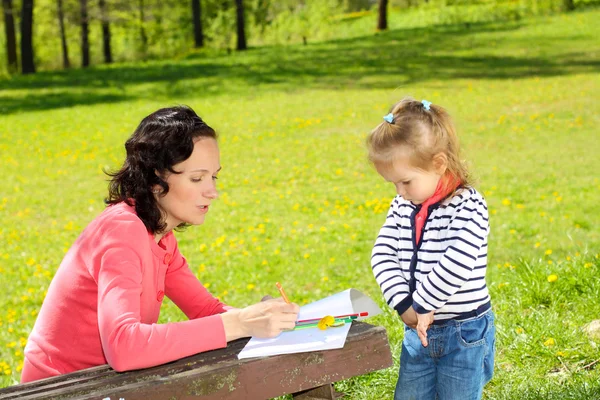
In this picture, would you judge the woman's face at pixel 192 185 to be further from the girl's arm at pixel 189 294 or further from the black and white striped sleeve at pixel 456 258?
the black and white striped sleeve at pixel 456 258

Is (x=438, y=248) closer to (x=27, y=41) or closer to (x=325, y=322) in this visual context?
(x=325, y=322)

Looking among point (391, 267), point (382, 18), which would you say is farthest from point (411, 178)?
point (382, 18)

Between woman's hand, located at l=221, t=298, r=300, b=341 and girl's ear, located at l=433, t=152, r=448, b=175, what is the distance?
80cm

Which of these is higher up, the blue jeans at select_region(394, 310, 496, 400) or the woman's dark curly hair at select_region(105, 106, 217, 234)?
the woman's dark curly hair at select_region(105, 106, 217, 234)

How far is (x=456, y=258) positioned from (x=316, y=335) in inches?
25.3

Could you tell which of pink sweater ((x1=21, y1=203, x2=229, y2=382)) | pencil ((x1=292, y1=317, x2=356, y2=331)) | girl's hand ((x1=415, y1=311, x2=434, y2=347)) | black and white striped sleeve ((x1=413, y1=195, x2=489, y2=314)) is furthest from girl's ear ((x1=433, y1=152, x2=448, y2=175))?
pink sweater ((x1=21, y1=203, x2=229, y2=382))

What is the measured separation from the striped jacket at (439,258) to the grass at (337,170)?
0.65 m

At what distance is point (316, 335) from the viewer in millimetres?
2395

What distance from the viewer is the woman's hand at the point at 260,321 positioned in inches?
95.7

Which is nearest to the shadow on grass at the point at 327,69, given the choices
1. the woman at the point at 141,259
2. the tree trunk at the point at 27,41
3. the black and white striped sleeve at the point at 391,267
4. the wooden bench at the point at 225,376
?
the tree trunk at the point at 27,41

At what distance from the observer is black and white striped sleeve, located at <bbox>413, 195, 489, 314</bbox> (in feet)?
9.03

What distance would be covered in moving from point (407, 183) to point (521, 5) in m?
30.4

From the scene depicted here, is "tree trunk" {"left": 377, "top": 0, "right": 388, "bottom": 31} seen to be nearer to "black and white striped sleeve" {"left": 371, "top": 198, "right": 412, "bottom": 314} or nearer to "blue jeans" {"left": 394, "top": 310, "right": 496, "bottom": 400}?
→ "black and white striped sleeve" {"left": 371, "top": 198, "right": 412, "bottom": 314}

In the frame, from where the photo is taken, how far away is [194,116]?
112 inches
